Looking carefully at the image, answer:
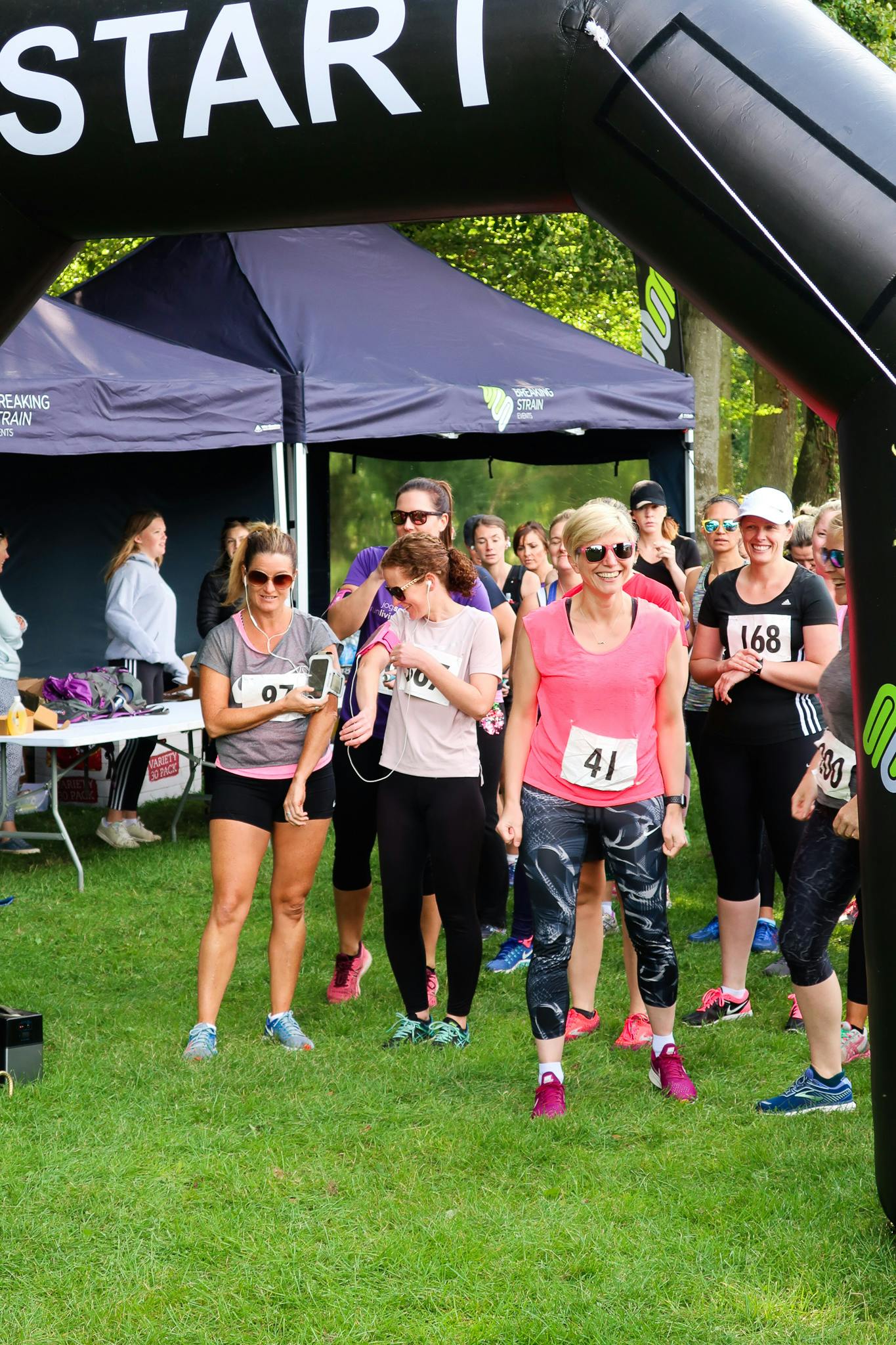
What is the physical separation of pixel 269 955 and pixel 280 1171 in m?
1.19

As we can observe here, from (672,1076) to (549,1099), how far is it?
446 millimetres

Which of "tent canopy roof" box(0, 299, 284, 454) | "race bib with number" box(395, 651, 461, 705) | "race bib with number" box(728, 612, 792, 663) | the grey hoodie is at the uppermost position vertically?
"tent canopy roof" box(0, 299, 284, 454)

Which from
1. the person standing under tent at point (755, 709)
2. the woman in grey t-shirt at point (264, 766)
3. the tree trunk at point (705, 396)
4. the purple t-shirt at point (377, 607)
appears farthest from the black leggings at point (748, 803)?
the tree trunk at point (705, 396)

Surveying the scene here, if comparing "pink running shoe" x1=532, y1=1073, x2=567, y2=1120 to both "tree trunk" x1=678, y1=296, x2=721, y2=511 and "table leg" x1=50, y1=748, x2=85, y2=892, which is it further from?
"tree trunk" x1=678, y1=296, x2=721, y2=511

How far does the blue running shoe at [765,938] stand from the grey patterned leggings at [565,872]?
193 centimetres

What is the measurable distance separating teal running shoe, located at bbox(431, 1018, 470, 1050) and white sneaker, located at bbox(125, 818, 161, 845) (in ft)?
12.3

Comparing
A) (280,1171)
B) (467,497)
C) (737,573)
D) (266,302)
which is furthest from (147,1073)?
(467,497)

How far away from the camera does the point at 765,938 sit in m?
6.07

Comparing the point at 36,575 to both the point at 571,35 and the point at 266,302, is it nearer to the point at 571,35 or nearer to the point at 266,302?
the point at 266,302

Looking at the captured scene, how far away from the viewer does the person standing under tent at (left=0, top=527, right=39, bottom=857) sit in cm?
718

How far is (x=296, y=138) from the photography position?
3414 millimetres

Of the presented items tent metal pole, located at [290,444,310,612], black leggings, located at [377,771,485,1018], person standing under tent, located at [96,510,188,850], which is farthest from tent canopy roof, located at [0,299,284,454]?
black leggings, located at [377,771,485,1018]

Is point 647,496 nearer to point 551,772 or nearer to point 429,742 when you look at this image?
point 429,742

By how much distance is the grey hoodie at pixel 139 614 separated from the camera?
27.7ft
